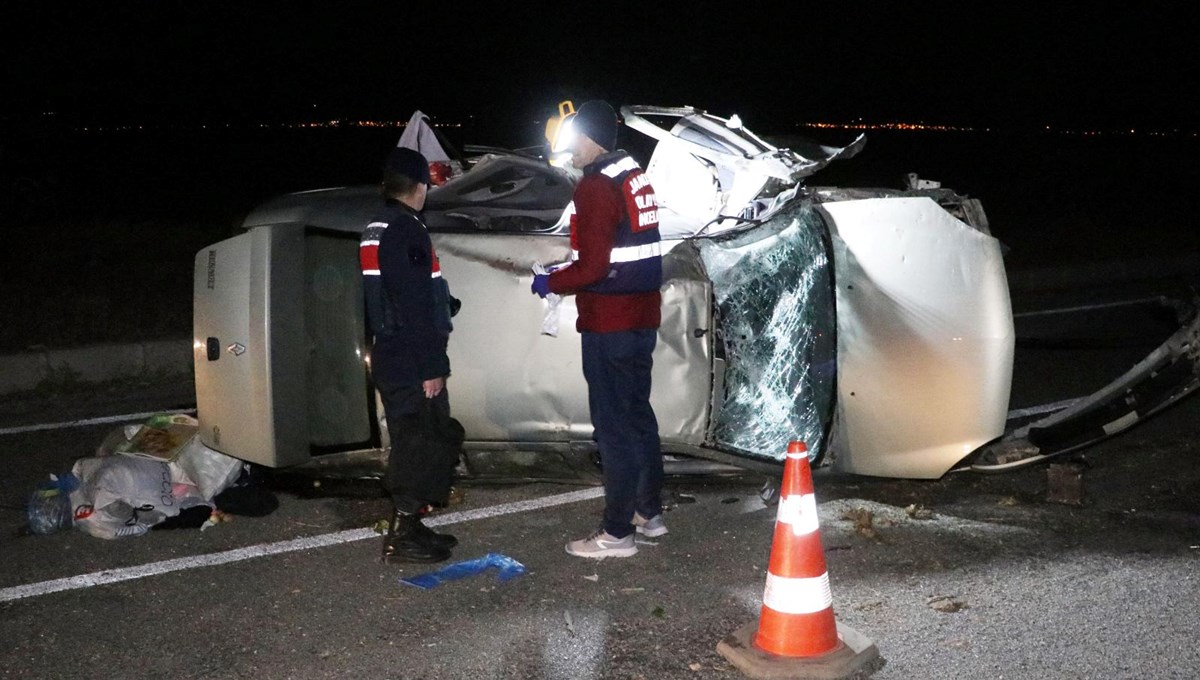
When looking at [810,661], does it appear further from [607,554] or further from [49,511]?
[49,511]

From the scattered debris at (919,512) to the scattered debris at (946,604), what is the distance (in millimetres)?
853

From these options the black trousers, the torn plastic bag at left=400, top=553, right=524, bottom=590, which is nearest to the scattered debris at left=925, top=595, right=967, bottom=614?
the torn plastic bag at left=400, top=553, right=524, bottom=590

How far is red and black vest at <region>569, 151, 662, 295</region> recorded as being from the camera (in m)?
4.42

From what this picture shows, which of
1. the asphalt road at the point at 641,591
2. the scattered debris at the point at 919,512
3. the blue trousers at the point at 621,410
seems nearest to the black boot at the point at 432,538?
the asphalt road at the point at 641,591

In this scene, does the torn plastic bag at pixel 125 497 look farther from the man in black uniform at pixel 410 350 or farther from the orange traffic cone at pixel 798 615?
the orange traffic cone at pixel 798 615

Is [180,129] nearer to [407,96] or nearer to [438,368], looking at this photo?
[407,96]

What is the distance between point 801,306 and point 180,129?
1983 centimetres

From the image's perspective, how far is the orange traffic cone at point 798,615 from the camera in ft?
11.9

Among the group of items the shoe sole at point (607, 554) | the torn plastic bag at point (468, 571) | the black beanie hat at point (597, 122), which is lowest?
the torn plastic bag at point (468, 571)

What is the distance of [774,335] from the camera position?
511cm

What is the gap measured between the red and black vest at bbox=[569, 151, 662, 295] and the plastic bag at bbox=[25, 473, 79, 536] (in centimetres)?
241

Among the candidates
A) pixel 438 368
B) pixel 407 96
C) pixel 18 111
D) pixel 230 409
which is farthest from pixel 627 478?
pixel 407 96

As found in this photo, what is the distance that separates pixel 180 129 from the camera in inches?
882

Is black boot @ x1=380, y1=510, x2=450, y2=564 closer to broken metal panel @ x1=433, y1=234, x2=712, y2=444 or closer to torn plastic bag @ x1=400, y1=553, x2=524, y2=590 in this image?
torn plastic bag @ x1=400, y1=553, x2=524, y2=590
